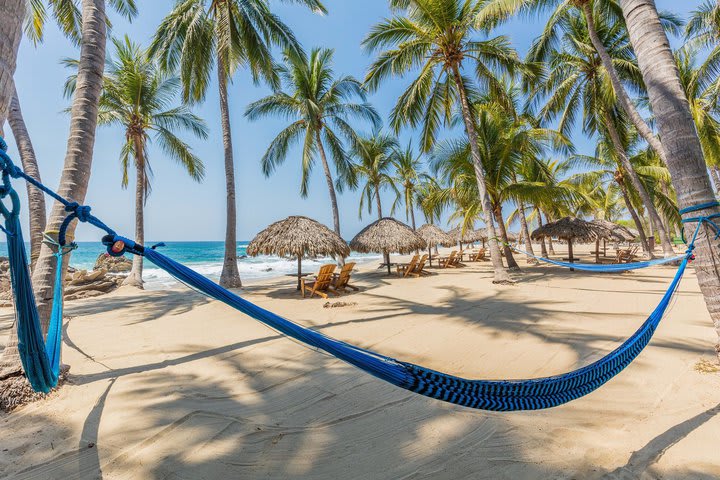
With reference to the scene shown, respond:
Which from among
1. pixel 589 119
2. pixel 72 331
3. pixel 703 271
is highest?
pixel 589 119

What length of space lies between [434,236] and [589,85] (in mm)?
8025

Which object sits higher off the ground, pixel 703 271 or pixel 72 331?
pixel 703 271

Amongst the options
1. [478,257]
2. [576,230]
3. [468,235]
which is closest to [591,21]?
[576,230]

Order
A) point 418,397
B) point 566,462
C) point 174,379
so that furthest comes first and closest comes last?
point 174,379, point 418,397, point 566,462

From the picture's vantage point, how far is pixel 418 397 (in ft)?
7.68

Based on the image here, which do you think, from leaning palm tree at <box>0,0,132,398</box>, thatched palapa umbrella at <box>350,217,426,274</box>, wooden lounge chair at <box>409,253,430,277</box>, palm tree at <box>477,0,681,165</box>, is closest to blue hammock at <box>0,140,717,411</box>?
leaning palm tree at <box>0,0,132,398</box>

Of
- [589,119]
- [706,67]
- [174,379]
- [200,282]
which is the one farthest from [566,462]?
[706,67]

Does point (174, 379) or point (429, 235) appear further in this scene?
point (429, 235)

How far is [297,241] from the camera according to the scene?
773 cm

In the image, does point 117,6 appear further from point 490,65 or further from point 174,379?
point 490,65

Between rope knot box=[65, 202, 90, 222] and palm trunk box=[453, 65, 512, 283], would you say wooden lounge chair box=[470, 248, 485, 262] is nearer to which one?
palm trunk box=[453, 65, 512, 283]

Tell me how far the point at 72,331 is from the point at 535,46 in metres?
14.0

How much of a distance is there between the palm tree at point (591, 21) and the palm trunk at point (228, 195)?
708 cm

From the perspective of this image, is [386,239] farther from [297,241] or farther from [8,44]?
[8,44]
